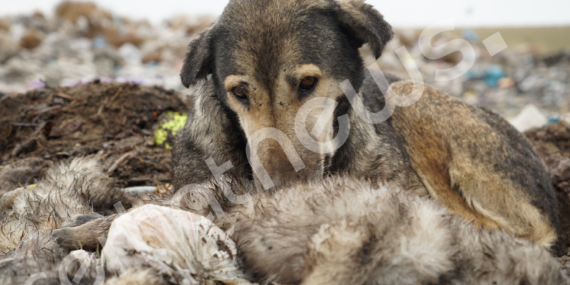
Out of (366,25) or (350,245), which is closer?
(350,245)

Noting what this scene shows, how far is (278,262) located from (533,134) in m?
4.24

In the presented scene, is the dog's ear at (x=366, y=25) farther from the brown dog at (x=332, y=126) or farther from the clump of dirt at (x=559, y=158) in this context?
the clump of dirt at (x=559, y=158)

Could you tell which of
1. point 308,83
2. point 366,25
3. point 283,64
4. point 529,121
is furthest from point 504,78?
point 283,64

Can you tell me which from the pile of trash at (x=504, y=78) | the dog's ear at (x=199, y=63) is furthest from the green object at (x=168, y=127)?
the pile of trash at (x=504, y=78)

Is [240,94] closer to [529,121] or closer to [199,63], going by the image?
[199,63]

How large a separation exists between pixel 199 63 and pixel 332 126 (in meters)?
0.90

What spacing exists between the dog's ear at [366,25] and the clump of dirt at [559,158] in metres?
2.18

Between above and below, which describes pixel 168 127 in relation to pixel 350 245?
above

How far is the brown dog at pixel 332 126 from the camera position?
7.81 ft

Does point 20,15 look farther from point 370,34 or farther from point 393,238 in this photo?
point 393,238

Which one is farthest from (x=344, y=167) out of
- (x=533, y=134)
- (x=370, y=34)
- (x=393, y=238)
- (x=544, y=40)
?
(x=544, y=40)

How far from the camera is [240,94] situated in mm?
2500

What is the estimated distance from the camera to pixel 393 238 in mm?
1473

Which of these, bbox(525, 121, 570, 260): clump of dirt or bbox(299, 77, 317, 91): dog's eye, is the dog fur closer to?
bbox(299, 77, 317, 91): dog's eye
